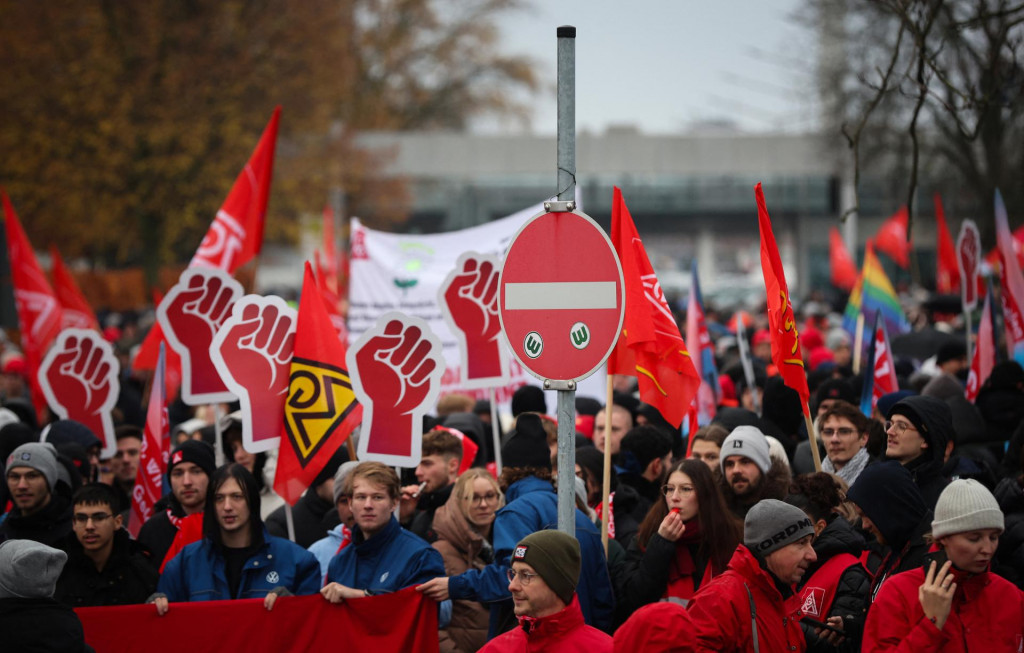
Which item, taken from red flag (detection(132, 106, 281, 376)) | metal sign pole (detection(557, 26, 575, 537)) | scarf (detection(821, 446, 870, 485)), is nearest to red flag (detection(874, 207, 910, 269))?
red flag (detection(132, 106, 281, 376))

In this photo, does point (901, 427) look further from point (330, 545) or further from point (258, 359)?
point (258, 359)

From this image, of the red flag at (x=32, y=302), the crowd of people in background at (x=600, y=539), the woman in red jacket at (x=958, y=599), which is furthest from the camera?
the red flag at (x=32, y=302)

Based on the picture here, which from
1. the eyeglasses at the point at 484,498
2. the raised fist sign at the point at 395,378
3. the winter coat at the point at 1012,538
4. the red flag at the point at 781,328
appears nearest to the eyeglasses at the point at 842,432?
the red flag at the point at 781,328

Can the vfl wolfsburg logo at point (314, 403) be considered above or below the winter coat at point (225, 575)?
above

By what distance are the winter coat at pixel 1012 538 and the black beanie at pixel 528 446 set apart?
2016 mm

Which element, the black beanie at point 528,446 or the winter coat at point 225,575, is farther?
the black beanie at point 528,446

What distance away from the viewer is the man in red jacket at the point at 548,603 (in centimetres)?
420

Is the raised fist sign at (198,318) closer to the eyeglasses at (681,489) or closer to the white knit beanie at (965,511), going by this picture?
the eyeglasses at (681,489)

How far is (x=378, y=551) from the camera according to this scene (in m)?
5.62

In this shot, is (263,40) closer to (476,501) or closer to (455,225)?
(455,225)

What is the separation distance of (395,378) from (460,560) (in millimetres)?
1075

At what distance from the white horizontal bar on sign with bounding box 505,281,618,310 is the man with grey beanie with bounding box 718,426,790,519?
1646mm

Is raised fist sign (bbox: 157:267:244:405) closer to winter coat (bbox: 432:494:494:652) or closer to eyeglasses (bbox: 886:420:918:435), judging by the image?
winter coat (bbox: 432:494:494:652)

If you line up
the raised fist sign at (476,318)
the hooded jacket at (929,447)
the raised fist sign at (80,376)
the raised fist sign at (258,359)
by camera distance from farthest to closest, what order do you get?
1. the raised fist sign at (80,376)
2. the raised fist sign at (476,318)
3. the raised fist sign at (258,359)
4. the hooded jacket at (929,447)
